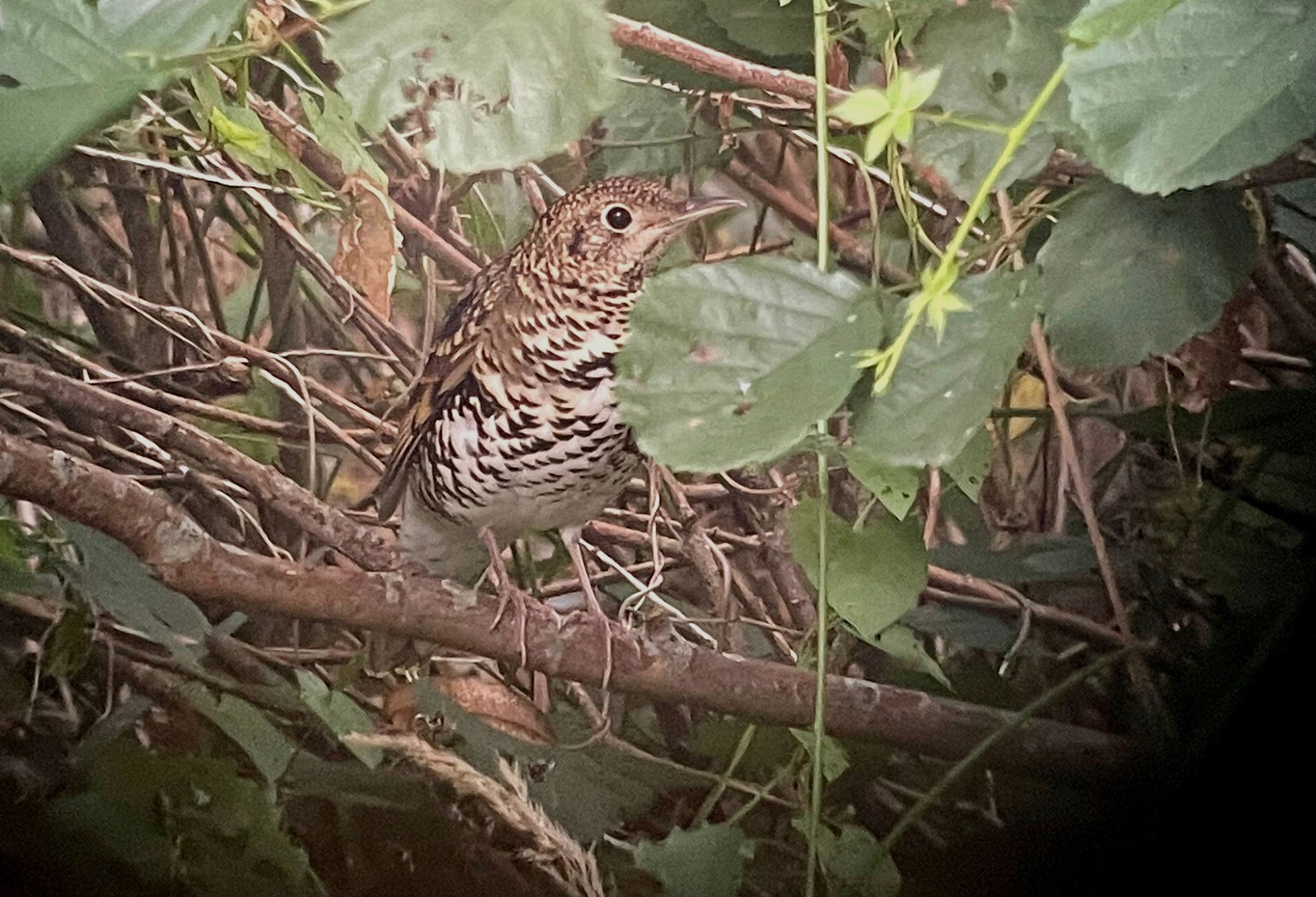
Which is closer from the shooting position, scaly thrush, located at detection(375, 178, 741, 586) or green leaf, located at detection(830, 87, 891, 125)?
green leaf, located at detection(830, 87, 891, 125)

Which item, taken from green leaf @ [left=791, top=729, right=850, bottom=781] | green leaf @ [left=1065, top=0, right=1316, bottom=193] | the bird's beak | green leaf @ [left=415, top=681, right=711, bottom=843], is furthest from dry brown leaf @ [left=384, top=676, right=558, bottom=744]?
green leaf @ [left=1065, top=0, right=1316, bottom=193]

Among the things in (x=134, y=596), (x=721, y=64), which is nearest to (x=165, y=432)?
(x=134, y=596)

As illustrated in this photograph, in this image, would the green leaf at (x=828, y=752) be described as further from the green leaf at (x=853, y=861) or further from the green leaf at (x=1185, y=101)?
the green leaf at (x=1185, y=101)

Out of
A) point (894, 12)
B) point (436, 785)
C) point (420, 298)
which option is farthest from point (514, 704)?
point (894, 12)

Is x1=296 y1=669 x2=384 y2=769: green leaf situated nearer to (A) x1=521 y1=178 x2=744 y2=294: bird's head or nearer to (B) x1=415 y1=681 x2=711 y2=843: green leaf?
(B) x1=415 y1=681 x2=711 y2=843: green leaf

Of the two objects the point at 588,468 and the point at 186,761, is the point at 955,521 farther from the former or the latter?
the point at 186,761

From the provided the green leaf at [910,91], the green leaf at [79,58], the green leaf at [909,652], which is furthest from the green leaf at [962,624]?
the green leaf at [79,58]

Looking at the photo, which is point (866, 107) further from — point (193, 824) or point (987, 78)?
point (193, 824)
